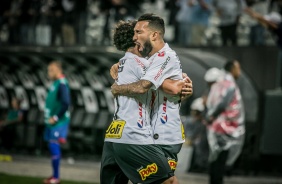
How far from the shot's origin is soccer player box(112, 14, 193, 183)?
27.7ft

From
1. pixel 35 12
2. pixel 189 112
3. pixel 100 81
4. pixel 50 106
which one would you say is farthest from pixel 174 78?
pixel 35 12

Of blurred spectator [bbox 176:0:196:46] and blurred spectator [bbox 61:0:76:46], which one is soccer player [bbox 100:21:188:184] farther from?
blurred spectator [bbox 61:0:76:46]

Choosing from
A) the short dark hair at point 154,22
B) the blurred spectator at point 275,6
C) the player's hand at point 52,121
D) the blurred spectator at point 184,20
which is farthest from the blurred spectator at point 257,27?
the short dark hair at point 154,22

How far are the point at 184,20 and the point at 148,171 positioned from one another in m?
11.9

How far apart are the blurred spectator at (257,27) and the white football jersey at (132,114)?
424 inches

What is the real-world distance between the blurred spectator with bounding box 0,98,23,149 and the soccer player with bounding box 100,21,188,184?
47.1 feet

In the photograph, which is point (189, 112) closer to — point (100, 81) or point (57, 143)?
point (100, 81)

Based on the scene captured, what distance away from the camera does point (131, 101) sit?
8.61 m

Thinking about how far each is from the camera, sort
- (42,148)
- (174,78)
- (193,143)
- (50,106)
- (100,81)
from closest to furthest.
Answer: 1. (174,78)
2. (50,106)
3. (193,143)
4. (100,81)
5. (42,148)

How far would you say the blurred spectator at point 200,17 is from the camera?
19812mm

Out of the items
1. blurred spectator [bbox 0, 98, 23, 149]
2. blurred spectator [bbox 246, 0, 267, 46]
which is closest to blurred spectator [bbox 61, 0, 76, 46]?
blurred spectator [bbox 0, 98, 23, 149]

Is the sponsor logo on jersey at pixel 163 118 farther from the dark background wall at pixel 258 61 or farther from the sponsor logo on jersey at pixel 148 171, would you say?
the dark background wall at pixel 258 61

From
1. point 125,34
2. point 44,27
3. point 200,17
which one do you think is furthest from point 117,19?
point 125,34

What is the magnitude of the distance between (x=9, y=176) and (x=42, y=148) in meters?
6.71
